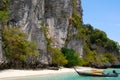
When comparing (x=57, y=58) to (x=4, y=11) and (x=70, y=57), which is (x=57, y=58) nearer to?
(x=70, y=57)

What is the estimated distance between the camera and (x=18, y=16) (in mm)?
57750

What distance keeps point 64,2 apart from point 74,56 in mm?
12363

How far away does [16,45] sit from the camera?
54.2 meters

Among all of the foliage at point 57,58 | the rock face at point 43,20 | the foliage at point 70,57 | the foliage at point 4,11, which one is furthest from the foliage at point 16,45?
the foliage at point 70,57

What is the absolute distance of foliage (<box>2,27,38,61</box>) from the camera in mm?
52625

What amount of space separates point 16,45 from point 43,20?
50.6ft

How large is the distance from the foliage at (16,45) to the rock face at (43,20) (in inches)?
Answer: 94.1

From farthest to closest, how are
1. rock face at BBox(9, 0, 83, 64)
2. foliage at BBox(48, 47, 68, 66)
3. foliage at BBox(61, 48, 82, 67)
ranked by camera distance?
foliage at BBox(61, 48, 82, 67)
foliage at BBox(48, 47, 68, 66)
rock face at BBox(9, 0, 83, 64)

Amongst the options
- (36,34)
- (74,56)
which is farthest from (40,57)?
(74,56)

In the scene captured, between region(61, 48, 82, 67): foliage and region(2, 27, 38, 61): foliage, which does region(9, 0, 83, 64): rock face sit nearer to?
region(61, 48, 82, 67): foliage

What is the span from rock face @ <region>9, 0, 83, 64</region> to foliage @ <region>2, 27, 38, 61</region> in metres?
2.39

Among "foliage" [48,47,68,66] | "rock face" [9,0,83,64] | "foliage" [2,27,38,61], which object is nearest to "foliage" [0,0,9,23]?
"rock face" [9,0,83,64]

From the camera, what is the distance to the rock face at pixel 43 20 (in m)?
58.0

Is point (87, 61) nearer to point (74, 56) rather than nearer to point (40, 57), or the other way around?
point (74, 56)
